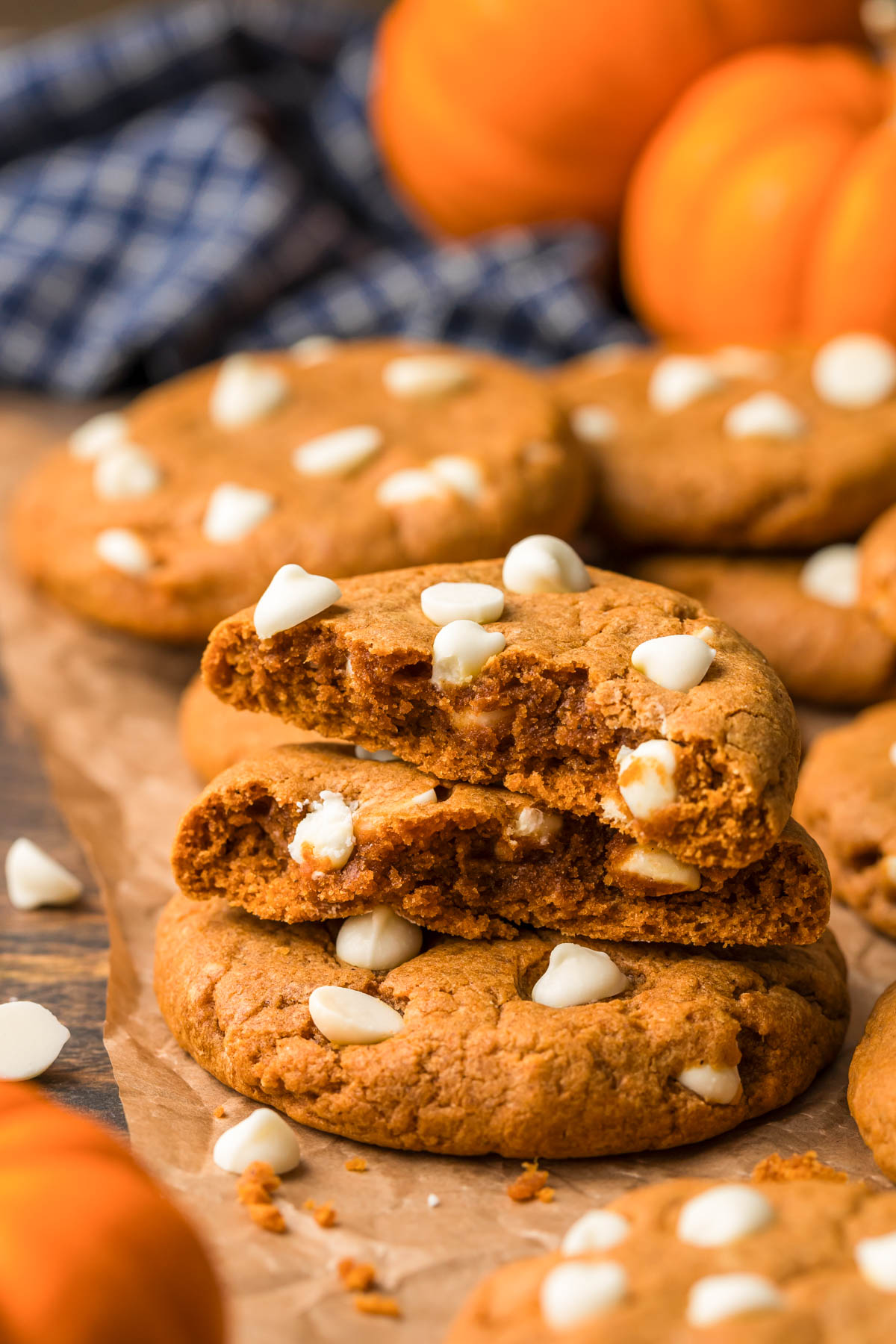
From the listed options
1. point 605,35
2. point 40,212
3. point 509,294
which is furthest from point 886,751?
point 40,212

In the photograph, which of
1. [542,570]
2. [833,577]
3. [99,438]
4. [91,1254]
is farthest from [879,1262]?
[99,438]

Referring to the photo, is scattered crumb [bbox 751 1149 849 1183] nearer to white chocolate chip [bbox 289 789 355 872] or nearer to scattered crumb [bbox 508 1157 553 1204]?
scattered crumb [bbox 508 1157 553 1204]

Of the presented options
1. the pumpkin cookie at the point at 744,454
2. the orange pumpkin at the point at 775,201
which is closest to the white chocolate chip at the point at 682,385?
the pumpkin cookie at the point at 744,454

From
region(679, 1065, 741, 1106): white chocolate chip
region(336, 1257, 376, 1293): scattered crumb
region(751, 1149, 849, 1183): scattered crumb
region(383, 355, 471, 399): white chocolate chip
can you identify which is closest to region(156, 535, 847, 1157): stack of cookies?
region(679, 1065, 741, 1106): white chocolate chip

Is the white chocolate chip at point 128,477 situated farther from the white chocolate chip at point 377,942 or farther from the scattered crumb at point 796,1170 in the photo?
the scattered crumb at point 796,1170

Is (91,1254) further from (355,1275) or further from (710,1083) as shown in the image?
(710,1083)

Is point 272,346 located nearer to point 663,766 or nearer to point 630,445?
point 630,445
